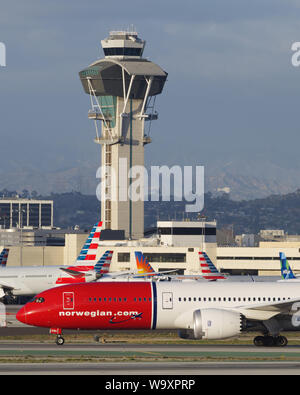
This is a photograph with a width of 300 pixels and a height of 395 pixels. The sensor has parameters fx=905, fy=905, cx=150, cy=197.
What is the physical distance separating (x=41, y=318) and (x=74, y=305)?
2451mm

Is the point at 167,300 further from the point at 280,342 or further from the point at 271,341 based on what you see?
the point at 280,342

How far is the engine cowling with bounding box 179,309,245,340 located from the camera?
6109 cm

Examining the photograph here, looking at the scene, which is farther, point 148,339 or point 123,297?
point 148,339

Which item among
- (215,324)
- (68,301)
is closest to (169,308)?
(215,324)

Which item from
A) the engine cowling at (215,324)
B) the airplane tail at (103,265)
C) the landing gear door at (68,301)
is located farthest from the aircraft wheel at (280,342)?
the airplane tail at (103,265)

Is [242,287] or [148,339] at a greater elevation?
[242,287]

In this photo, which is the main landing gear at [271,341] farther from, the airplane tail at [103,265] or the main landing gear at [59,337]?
the airplane tail at [103,265]

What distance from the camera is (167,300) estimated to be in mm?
63281

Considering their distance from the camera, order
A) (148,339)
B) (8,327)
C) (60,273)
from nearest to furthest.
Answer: (148,339) → (8,327) → (60,273)

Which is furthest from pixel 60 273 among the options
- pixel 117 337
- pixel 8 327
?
pixel 117 337

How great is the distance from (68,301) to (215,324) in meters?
10.3

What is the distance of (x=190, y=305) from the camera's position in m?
63.4

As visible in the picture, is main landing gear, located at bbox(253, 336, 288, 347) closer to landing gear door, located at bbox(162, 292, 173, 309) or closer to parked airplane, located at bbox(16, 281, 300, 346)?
parked airplane, located at bbox(16, 281, 300, 346)
